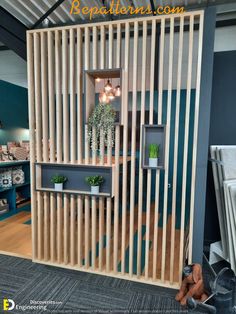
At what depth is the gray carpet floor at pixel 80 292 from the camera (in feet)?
7.33

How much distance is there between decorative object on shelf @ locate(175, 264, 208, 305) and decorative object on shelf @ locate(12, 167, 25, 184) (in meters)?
4.09

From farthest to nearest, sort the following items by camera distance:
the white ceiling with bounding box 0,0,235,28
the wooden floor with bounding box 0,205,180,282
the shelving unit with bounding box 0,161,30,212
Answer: the shelving unit with bounding box 0,161,30,212
the white ceiling with bounding box 0,0,235,28
the wooden floor with bounding box 0,205,180,282

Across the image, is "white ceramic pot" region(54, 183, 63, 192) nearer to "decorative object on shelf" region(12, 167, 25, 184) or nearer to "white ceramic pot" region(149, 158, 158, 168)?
"white ceramic pot" region(149, 158, 158, 168)

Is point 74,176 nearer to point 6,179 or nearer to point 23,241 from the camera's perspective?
point 23,241

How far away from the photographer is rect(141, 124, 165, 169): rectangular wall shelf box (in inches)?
97.3

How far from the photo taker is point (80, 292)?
2.45 meters

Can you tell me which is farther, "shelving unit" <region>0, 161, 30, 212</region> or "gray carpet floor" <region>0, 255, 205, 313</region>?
"shelving unit" <region>0, 161, 30, 212</region>

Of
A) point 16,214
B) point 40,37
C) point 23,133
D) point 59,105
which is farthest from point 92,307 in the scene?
point 23,133

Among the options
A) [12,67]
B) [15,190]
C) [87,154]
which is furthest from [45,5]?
[15,190]

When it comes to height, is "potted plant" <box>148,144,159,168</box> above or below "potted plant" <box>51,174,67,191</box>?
above

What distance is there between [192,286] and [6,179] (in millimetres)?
4081

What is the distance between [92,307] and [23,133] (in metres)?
4.98

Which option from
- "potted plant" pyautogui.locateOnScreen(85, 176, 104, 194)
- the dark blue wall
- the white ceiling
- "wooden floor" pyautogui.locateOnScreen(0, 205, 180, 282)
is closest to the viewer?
"potted plant" pyautogui.locateOnScreen(85, 176, 104, 194)

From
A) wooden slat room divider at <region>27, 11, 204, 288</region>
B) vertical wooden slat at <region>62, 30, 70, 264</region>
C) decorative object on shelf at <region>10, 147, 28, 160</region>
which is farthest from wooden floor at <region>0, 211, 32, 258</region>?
decorative object on shelf at <region>10, 147, 28, 160</region>
